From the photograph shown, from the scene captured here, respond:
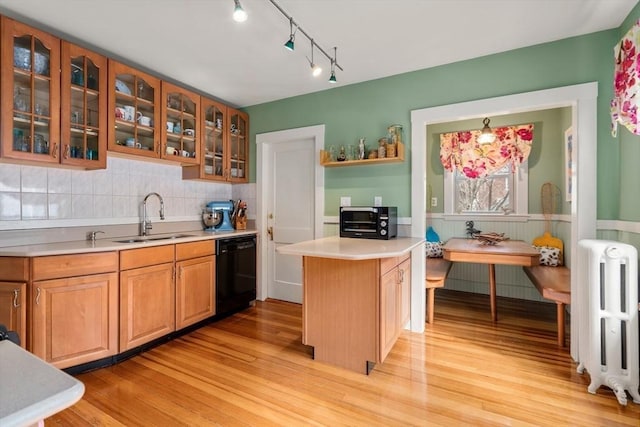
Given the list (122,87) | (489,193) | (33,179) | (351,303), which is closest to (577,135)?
(489,193)

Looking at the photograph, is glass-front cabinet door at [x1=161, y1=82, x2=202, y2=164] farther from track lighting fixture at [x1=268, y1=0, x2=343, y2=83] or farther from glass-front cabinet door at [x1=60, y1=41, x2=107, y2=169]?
track lighting fixture at [x1=268, y1=0, x2=343, y2=83]

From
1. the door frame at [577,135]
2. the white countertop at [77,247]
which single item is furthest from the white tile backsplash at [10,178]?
the door frame at [577,135]

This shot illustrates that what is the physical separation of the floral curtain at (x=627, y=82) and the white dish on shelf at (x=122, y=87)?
11.7 feet

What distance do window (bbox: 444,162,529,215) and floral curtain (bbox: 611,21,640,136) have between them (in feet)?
6.21

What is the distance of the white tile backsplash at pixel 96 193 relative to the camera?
2207mm

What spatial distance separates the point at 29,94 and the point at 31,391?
246 cm

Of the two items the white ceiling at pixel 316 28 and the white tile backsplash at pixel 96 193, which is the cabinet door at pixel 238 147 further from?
the white ceiling at pixel 316 28

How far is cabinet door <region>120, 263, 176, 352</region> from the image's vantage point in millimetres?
2238

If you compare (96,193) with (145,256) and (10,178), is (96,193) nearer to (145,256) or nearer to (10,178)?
(10,178)

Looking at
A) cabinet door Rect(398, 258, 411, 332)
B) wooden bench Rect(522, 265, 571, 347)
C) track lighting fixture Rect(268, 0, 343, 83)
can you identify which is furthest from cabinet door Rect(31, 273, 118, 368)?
wooden bench Rect(522, 265, 571, 347)

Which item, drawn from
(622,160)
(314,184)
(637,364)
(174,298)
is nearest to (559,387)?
(637,364)

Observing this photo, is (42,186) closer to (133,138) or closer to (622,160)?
(133,138)

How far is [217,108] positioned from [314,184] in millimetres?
1426

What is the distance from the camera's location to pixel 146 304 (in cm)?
238
